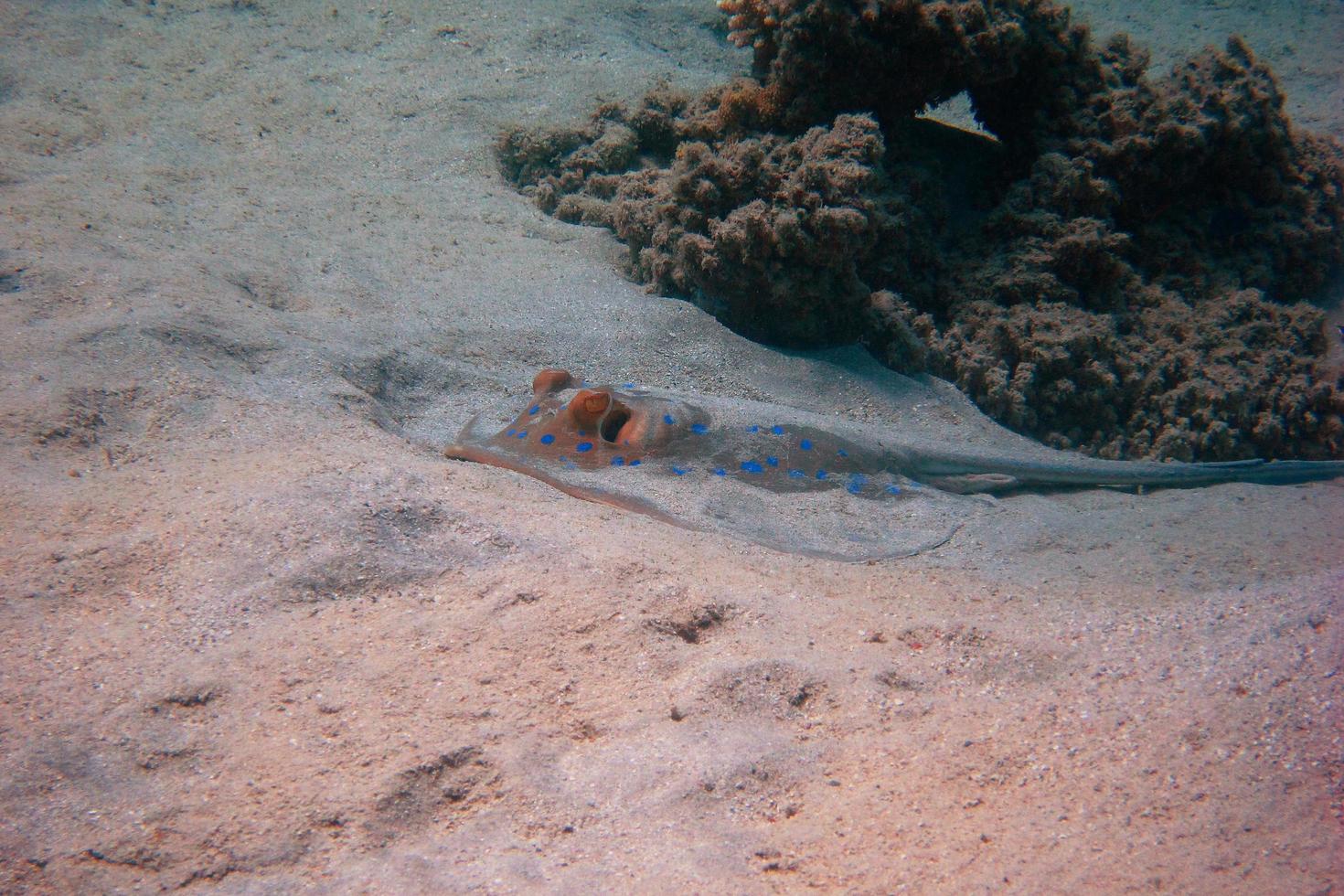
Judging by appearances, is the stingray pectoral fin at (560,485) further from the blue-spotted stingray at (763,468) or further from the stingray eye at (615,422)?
the stingray eye at (615,422)

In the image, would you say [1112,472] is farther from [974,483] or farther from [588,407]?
[588,407]

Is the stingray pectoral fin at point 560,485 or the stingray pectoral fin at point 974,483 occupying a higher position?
the stingray pectoral fin at point 974,483

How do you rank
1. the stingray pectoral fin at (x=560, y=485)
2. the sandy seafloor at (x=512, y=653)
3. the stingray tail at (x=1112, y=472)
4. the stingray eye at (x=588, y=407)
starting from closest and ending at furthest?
the sandy seafloor at (x=512, y=653) → the stingray pectoral fin at (x=560, y=485) → the stingray eye at (x=588, y=407) → the stingray tail at (x=1112, y=472)

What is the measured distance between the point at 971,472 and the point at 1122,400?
2.07 m

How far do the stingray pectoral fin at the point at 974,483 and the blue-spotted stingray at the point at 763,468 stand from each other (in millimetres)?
10

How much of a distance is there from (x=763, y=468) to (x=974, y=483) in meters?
1.67

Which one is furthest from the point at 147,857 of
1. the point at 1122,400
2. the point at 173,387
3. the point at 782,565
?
the point at 1122,400

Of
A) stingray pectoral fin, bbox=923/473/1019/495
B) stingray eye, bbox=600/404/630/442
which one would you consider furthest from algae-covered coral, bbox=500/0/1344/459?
stingray eye, bbox=600/404/630/442

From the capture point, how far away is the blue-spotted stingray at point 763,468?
3709mm

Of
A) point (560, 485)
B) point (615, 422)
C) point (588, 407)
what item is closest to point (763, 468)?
point (615, 422)

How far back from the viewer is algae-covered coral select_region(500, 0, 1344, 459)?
17.9 feet

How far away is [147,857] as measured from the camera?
1.65 m

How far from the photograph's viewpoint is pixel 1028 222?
19.6ft

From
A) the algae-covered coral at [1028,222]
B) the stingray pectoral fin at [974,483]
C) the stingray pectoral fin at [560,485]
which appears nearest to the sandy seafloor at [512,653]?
the stingray pectoral fin at [560,485]
